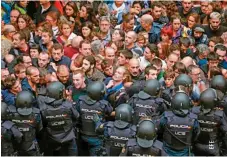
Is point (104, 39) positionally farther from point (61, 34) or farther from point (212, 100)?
point (212, 100)

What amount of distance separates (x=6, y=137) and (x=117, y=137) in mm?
1697

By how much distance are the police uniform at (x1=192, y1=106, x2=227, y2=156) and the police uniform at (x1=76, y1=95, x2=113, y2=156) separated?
146 centimetres

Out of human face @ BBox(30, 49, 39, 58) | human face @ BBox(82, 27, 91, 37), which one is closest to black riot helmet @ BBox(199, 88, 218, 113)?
human face @ BBox(30, 49, 39, 58)

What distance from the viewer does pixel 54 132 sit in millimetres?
10352

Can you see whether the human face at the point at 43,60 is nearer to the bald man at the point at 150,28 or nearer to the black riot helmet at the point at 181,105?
the bald man at the point at 150,28

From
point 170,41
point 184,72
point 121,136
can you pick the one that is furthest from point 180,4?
point 121,136

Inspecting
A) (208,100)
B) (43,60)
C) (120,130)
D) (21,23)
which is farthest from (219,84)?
(21,23)

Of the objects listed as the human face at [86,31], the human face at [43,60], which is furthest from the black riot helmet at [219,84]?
the human face at [86,31]

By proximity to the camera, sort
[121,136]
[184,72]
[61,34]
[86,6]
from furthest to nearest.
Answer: [86,6]
[61,34]
[184,72]
[121,136]

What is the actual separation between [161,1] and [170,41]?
5.22 feet

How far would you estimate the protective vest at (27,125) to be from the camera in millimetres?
9961

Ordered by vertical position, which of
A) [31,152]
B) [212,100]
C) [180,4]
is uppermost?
[180,4]

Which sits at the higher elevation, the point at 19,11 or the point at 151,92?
the point at 19,11

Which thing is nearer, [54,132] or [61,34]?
[54,132]
